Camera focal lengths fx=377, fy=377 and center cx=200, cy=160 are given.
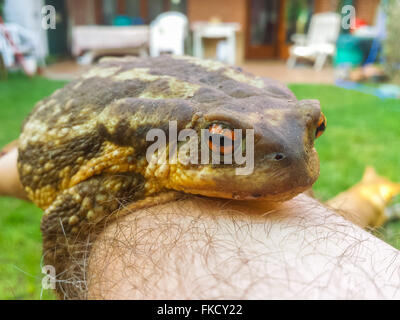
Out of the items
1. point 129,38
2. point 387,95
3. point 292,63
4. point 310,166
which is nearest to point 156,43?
point 129,38

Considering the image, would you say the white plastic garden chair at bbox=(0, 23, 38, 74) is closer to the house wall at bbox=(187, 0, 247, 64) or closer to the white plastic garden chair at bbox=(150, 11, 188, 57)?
the white plastic garden chair at bbox=(150, 11, 188, 57)

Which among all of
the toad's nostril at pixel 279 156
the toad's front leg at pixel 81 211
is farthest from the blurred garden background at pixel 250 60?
the toad's nostril at pixel 279 156

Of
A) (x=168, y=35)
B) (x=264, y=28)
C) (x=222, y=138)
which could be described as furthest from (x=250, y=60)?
(x=222, y=138)

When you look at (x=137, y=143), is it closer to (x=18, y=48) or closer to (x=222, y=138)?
(x=222, y=138)

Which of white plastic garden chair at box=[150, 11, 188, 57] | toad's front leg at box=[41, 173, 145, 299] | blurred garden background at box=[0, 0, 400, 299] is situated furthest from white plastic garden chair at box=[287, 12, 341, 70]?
toad's front leg at box=[41, 173, 145, 299]

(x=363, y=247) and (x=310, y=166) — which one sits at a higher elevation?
(x=310, y=166)

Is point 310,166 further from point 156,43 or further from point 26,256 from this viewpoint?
point 156,43
